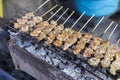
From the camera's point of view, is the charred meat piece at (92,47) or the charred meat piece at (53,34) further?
the charred meat piece at (53,34)

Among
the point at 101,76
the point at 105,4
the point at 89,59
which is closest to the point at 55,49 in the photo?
the point at 89,59

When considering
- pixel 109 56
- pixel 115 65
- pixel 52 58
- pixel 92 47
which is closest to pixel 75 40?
pixel 92 47

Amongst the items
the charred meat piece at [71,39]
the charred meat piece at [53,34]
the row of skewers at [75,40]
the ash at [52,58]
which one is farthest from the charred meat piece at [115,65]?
the charred meat piece at [53,34]

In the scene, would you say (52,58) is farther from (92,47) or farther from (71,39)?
(92,47)

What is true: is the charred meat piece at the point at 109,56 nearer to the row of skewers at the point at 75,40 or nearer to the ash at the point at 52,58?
the row of skewers at the point at 75,40

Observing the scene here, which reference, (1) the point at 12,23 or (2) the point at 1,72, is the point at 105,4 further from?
(2) the point at 1,72

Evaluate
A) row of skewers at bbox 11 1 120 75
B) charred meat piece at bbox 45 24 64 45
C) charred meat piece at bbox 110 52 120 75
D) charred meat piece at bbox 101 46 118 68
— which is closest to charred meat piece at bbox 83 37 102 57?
row of skewers at bbox 11 1 120 75
